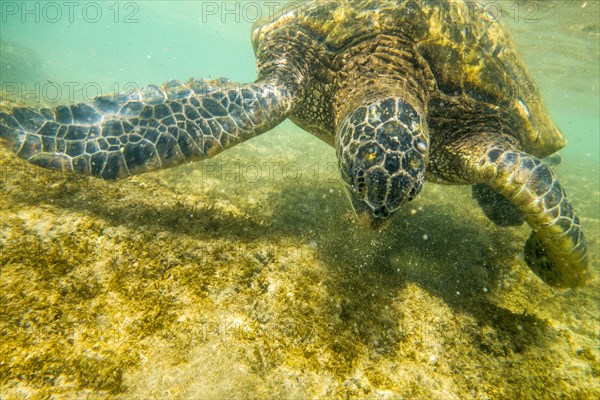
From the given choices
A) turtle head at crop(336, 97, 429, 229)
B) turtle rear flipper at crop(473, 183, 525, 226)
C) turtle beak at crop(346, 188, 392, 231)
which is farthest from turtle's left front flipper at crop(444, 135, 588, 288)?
turtle beak at crop(346, 188, 392, 231)

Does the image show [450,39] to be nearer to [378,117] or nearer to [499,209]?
[378,117]

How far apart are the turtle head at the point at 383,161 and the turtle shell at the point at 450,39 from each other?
144 centimetres

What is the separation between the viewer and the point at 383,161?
276cm

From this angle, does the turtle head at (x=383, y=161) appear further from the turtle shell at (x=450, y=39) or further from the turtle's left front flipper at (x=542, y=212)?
the turtle shell at (x=450, y=39)

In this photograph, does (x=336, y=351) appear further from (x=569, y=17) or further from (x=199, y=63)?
(x=199, y=63)

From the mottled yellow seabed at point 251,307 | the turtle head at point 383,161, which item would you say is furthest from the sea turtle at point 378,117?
the mottled yellow seabed at point 251,307

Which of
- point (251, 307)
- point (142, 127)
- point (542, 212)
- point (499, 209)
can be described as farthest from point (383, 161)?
point (499, 209)

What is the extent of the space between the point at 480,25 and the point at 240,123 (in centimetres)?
418

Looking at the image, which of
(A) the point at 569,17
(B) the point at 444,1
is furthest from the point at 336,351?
A: (A) the point at 569,17

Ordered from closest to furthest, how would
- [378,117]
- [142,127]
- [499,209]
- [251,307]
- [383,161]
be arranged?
[251,307] → [383,161] → [378,117] → [142,127] → [499,209]

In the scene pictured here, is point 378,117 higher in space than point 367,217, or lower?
higher

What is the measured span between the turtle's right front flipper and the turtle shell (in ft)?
5.25

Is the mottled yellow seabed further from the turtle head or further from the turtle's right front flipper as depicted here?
the turtle head

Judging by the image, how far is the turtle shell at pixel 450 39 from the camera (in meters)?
4.02
